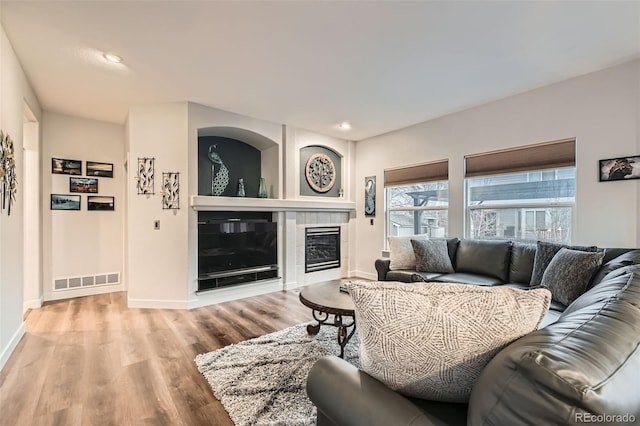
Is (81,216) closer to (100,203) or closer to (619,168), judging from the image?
(100,203)

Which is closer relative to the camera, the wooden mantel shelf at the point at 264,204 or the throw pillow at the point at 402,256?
the throw pillow at the point at 402,256

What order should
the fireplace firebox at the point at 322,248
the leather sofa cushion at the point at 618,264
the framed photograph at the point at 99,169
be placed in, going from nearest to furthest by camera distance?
the leather sofa cushion at the point at 618,264 < the framed photograph at the point at 99,169 < the fireplace firebox at the point at 322,248

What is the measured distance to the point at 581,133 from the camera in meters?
3.23

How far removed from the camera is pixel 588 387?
57 centimetres

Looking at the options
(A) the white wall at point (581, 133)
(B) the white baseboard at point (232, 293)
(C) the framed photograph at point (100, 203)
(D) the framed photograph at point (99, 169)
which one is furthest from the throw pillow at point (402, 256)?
(D) the framed photograph at point (99, 169)

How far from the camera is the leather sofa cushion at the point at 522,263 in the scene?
3164 millimetres

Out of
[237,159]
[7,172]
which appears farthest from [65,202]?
[237,159]

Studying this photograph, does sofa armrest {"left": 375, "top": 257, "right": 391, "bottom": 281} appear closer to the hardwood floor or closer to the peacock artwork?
the hardwood floor

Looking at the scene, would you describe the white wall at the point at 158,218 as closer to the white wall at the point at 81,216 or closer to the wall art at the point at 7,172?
the white wall at the point at 81,216

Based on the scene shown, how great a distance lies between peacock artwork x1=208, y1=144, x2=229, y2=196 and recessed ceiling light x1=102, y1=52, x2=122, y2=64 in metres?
1.84

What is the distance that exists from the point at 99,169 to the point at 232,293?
2.77m

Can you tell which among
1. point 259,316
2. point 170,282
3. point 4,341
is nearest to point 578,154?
point 259,316

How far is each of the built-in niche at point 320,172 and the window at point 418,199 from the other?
95 cm

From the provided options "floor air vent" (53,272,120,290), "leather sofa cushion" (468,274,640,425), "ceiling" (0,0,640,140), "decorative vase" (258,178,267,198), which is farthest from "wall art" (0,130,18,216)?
"leather sofa cushion" (468,274,640,425)
